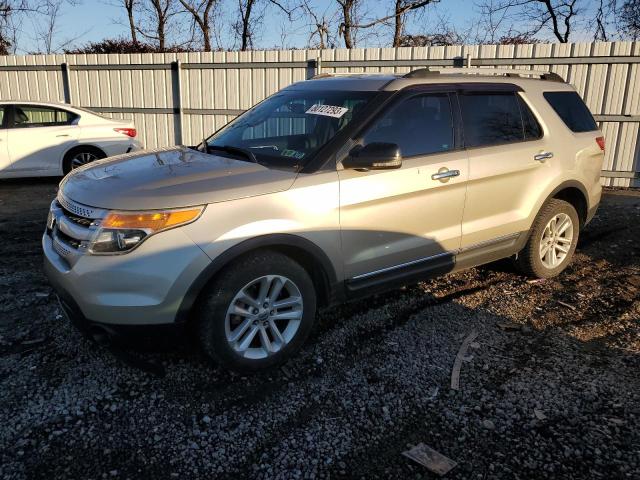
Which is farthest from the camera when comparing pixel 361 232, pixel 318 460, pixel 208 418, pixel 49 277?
pixel 361 232

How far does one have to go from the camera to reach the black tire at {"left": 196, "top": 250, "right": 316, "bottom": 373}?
306 cm

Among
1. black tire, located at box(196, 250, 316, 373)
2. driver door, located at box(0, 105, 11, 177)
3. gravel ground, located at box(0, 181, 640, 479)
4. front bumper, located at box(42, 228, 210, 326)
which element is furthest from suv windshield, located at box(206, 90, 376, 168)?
driver door, located at box(0, 105, 11, 177)

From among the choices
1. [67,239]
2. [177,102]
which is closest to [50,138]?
[177,102]

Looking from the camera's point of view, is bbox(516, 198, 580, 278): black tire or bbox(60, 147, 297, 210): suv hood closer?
Result: bbox(60, 147, 297, 210): suv hood

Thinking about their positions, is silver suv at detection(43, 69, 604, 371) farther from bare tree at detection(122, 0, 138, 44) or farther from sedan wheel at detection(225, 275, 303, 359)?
bare tree at detection(122, 0, 138, 44)

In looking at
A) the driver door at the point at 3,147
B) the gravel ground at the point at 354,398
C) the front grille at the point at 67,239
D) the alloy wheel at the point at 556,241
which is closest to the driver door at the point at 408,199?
the gravel ground at the point at 354,398

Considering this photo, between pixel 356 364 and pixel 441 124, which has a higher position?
pixel 441 124

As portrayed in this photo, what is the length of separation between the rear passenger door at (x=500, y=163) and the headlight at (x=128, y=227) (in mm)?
2278

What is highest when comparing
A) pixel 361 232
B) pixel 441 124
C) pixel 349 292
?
pixel 441 124

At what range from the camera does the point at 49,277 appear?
3.30 m

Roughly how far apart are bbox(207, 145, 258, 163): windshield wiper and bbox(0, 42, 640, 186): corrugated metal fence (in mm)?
7303

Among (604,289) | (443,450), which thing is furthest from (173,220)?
(604,289)

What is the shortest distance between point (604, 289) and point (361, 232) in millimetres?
2690

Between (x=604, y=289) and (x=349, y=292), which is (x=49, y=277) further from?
(x=604, y=289)
